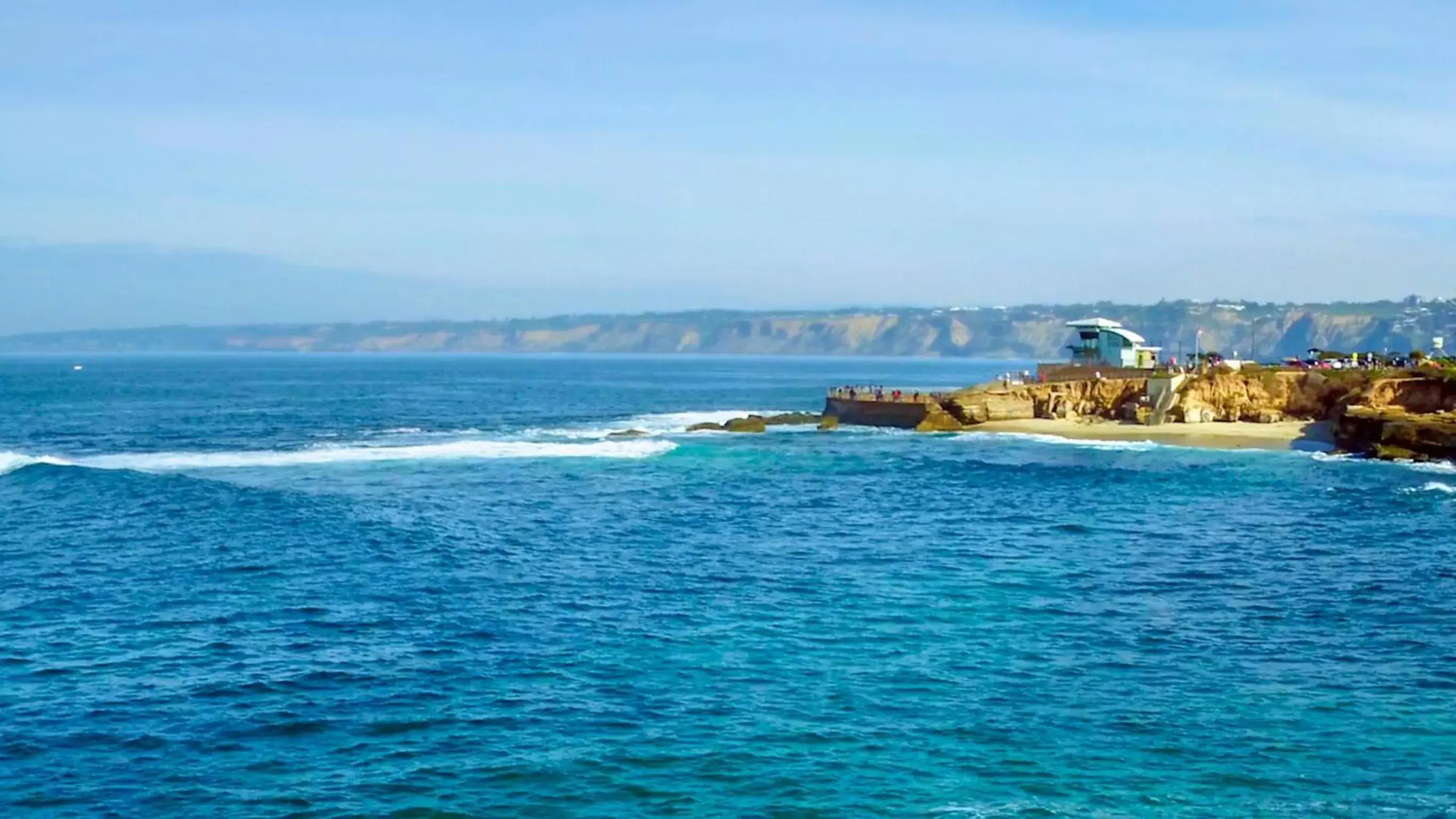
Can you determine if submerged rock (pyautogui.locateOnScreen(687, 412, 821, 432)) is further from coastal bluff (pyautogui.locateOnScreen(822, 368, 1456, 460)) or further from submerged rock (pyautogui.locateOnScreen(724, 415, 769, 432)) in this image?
coastal bluff (pyautogui.locateOnScreen(822, 368, 1456, 460))

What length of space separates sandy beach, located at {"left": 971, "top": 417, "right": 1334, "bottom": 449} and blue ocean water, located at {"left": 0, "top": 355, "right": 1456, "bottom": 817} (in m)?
11.9

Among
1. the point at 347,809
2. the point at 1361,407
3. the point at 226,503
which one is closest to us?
the point at 347,809

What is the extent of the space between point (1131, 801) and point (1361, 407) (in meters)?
50.7

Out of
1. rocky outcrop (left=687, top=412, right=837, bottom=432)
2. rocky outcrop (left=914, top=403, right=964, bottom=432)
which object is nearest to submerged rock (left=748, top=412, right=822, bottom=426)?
rocky outcrop (left=687, top=412, right=837, bottom=432)

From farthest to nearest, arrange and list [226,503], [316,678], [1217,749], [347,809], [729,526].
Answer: [226,503] < [729,526] < [316,678] < [1217,749] < [347,809]

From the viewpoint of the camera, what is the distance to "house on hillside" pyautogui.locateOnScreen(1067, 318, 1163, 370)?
81.8 metres

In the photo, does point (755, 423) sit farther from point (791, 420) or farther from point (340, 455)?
point (340, 455)

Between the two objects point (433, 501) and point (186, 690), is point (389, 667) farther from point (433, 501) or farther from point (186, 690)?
point (433, 501)

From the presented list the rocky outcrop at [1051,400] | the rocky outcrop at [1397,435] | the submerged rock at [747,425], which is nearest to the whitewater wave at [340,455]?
the submerged rock at [747,425]

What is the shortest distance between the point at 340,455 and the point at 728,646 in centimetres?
3865

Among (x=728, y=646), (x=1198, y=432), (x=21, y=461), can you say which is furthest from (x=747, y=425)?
(x=728, y=646)

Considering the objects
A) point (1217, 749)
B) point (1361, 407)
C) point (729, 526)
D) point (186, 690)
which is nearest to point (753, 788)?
point (1217, 749)

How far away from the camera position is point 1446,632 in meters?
24.6

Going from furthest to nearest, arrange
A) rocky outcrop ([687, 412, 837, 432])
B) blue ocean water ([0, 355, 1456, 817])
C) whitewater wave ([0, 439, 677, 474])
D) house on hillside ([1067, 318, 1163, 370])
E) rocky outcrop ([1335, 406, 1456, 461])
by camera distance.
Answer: house on hillside ([1067, 318, 1163, 370])
rocky outcrop ([687, 412, 837, 432])
whitewater wave ([0, 439, 677, 474])
rocky outcrop ([1335, 406, 1456, 461])
blue ocean water ([0, 355, 1456, 817])
